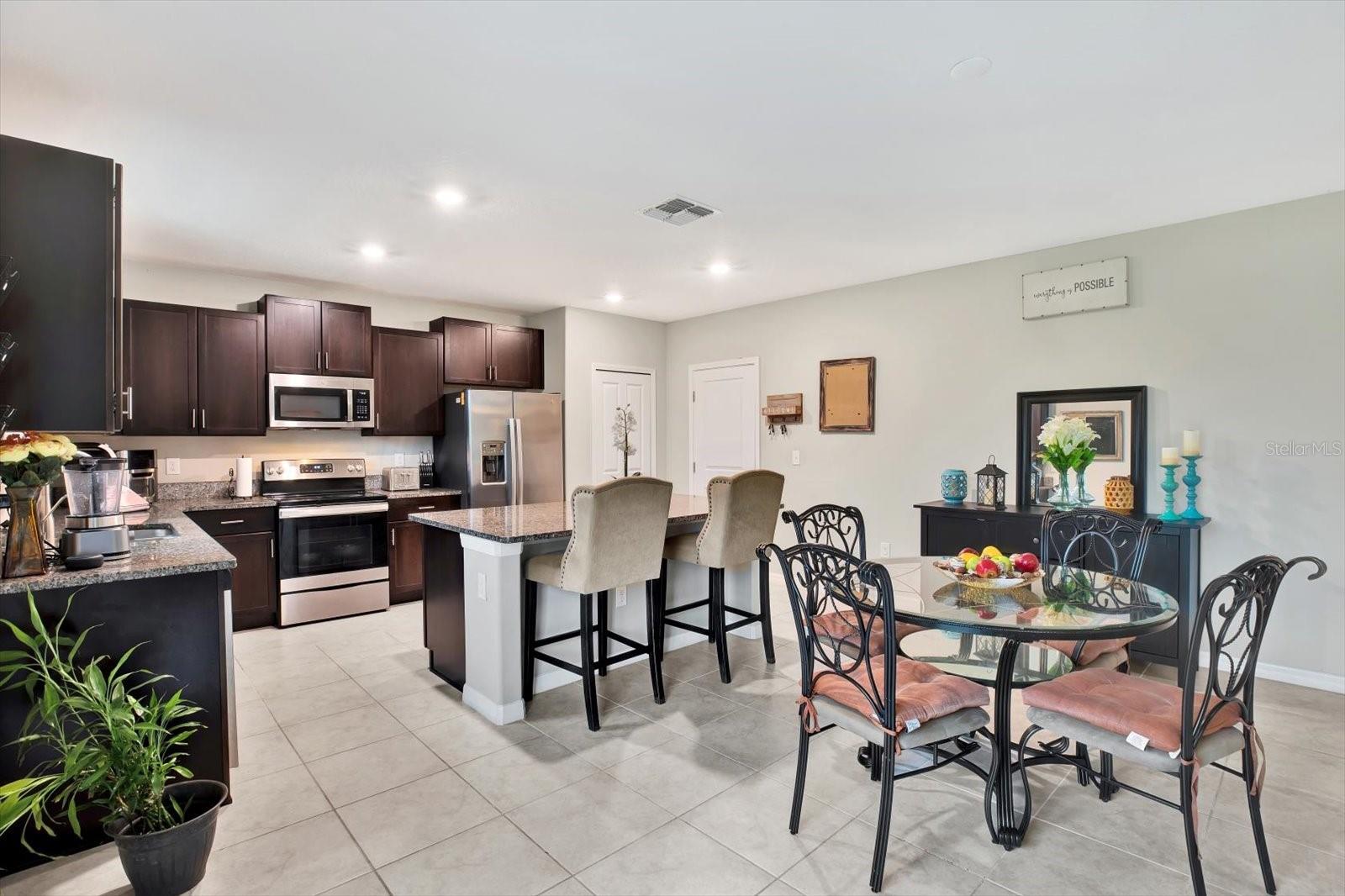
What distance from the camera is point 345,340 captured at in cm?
523

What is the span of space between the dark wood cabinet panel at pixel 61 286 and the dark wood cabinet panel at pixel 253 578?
2.59 m

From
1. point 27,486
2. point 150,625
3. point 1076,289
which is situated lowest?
point 150,625

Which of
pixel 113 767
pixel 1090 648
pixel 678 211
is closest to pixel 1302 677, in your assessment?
pixel 1090 648

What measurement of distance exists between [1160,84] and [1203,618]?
186cm

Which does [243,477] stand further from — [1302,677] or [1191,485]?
[1302,677]

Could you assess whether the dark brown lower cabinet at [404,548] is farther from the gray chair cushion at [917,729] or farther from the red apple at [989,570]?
the red apple at [989,570]

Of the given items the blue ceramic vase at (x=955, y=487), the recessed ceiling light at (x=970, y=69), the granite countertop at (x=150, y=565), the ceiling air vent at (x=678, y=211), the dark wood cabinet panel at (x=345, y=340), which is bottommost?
the granite countertop at (x=150, y=565)

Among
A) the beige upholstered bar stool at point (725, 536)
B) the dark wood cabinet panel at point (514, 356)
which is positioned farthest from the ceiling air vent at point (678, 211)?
the dark wood cabinet panel at point (514, 356)

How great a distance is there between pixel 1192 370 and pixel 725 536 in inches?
113

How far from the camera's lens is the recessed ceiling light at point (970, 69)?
7.31 ft

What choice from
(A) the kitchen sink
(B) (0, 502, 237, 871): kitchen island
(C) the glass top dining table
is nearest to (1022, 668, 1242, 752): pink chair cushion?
(C) the glass top dining table

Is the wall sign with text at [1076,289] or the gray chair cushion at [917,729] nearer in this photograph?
the gray chair cushion at [917,729]

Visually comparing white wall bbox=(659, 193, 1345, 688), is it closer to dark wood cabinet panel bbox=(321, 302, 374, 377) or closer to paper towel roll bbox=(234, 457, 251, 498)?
→ dark wood cabinet panel bbox=(321, 302, 374, 377)

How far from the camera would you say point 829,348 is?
572 cm
